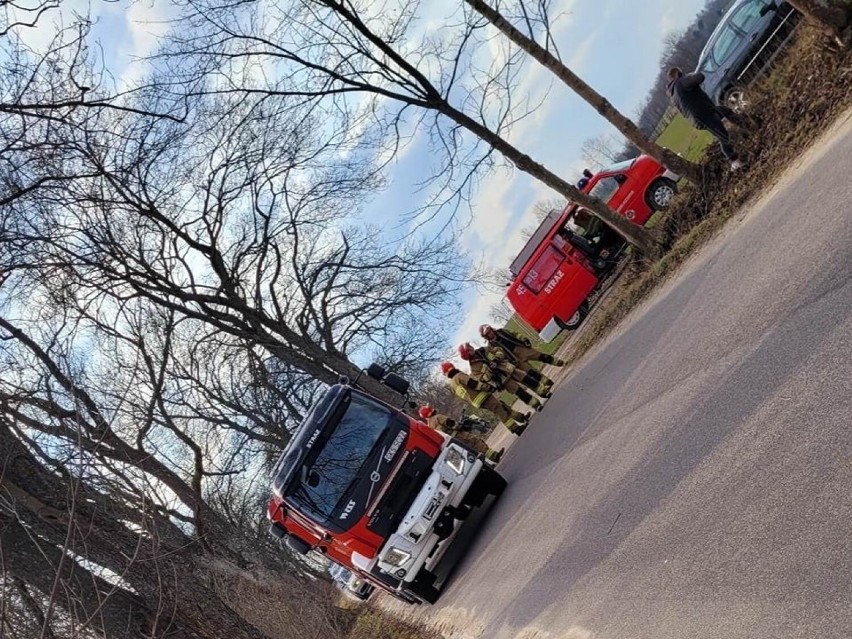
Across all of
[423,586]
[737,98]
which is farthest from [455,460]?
[737,98]

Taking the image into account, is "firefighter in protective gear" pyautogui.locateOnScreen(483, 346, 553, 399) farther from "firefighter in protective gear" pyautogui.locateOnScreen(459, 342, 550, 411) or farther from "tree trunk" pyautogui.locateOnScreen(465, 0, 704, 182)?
"tree trunk" pyautogui.locateOnScreen(465, 0, 704, 182)

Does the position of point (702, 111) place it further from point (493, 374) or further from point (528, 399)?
point (528, 399)

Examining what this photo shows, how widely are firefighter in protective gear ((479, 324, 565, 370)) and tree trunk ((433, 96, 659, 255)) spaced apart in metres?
2.67

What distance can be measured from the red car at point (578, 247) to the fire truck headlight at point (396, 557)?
6.63m

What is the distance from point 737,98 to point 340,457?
837 centimetres

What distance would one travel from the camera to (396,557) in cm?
1087

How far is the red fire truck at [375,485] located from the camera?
10758 millimetres

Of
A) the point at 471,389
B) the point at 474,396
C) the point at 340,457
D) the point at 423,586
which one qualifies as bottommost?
the point at 423,586

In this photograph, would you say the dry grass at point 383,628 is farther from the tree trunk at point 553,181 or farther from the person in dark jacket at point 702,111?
the person in dark jacket at point 702,111

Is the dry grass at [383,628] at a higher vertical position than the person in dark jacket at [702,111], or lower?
lower

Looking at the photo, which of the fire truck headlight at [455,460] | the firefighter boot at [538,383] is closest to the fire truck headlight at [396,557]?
the fire truck headlight at [455,460]

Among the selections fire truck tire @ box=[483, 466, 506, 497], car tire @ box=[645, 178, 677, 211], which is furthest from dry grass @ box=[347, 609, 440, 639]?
car tire @ box=[645, 178, 677, 211]

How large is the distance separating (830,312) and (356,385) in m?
7.17

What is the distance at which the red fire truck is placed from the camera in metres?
10.8
